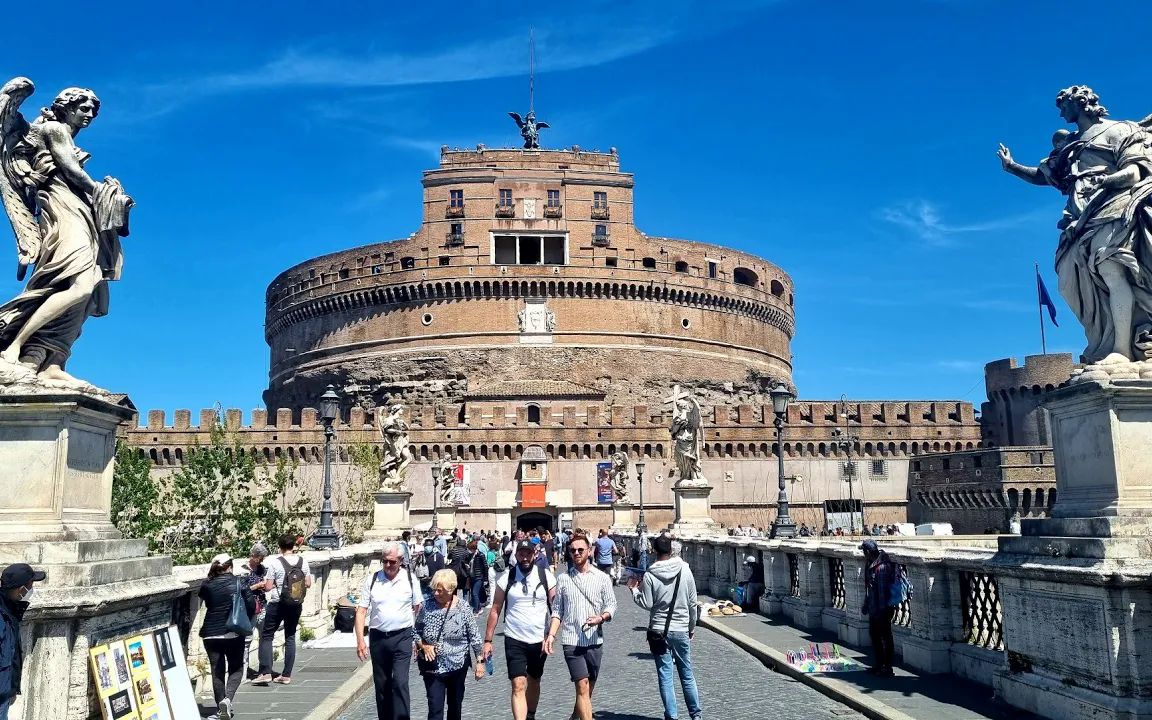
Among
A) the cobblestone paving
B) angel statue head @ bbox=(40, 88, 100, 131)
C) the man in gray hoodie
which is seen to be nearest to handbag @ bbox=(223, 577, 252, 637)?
the cobblestone paving

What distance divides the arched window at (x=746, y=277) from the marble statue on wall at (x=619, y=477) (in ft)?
67.8

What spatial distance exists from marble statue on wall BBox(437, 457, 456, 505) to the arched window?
25.5 metres

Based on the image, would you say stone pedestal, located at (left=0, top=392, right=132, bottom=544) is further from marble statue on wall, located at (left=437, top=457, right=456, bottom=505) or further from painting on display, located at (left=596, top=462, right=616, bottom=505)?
painting on display, located at (left=596, top=462, right=616, bottom=505)

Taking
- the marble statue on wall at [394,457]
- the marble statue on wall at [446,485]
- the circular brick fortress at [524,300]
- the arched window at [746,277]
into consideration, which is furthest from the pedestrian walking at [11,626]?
the arched window at [746,277]

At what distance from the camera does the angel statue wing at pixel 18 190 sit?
5074 millimetres

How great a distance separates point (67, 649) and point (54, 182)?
2529 millimetres

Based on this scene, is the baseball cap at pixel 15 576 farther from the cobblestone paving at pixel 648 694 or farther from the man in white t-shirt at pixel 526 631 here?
the cobblestone paving at pixel 648 694

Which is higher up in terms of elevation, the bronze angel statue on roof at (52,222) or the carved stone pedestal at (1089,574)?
the bronze angel statue on roof at (52,222)

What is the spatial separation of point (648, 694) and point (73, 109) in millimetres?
5917

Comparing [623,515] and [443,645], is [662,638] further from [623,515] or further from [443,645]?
[623,515]

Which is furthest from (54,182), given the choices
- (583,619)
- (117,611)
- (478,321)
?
(478,321)

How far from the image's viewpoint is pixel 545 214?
55.4m

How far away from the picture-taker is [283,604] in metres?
8.52

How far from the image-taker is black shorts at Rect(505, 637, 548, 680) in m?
6.14
